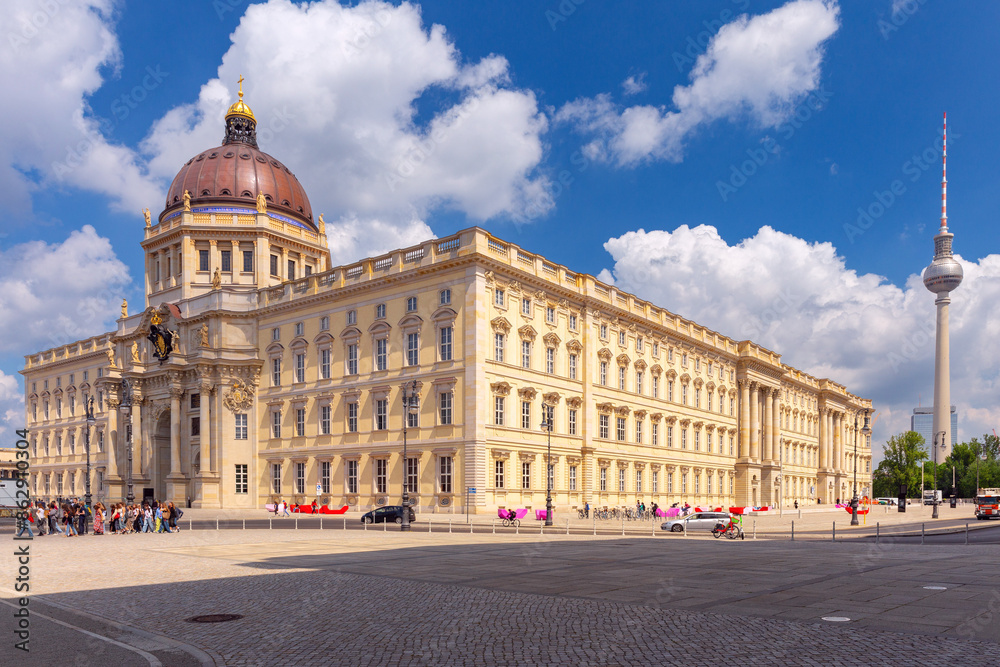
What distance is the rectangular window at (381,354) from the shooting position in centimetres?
5944

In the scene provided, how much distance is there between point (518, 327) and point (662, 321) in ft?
76.9

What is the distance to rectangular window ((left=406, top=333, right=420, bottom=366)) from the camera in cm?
5778

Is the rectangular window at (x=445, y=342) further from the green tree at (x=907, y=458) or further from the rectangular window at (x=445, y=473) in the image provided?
the green tree at (x=907, y=458)

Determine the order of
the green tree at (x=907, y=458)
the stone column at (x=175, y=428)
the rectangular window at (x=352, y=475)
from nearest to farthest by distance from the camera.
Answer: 1. the rectangular window at (x=352, y=475)
2. the stone column at (x=175, y=428)
3. the green tree at (x=907, y=458)

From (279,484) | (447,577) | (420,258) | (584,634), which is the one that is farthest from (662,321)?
(584,634)

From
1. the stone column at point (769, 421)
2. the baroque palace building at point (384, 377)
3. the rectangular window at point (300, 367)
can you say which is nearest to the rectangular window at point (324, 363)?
the baroque palace building at point (384, 377)

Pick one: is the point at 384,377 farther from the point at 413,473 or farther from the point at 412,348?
the point at 413,473

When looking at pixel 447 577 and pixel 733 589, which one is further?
pixel 447 577

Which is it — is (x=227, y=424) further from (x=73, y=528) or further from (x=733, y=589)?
(x=733, y=589)

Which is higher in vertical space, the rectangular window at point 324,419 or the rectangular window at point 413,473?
the rectangular window at point 324,419

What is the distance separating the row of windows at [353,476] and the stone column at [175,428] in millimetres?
6309

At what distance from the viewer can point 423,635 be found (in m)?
11.8

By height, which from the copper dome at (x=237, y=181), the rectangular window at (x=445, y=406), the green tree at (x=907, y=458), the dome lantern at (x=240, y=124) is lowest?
the green tree at (x=907, y=458)

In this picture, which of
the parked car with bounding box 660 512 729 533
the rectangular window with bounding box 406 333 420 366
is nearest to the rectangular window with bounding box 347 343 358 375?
the rectangular window with bounding box 406 333 420 366
